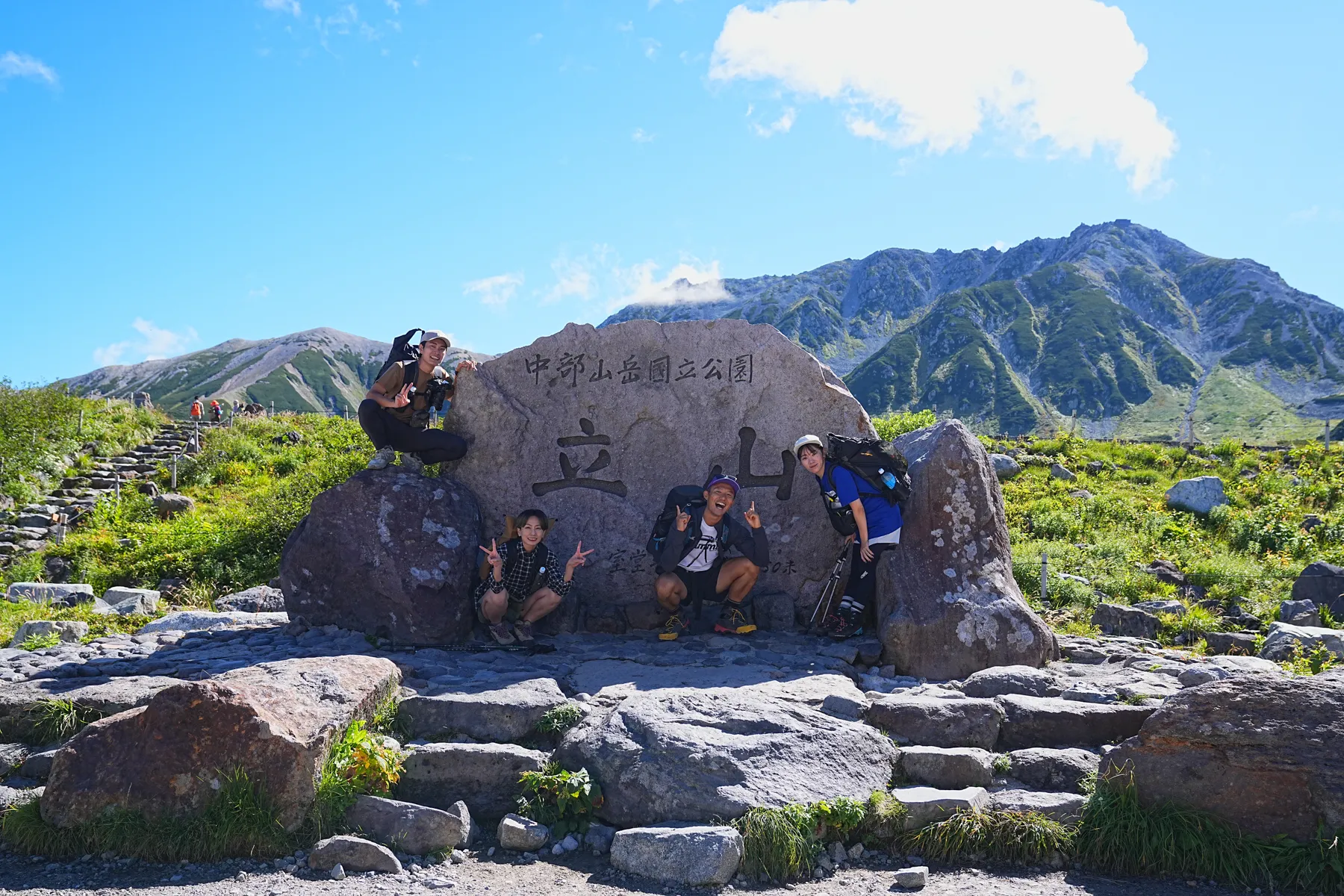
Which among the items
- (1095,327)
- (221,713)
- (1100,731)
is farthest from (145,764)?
(1095,327)

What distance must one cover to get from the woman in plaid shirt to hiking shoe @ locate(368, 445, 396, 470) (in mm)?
1765

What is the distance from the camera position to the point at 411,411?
1099 centimetres

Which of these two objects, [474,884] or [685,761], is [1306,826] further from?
[474,884]

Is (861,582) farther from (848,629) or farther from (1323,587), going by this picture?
(1323,587)

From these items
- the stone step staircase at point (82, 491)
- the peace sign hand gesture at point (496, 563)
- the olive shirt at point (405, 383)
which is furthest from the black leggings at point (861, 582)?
the stone step staircase at point (82, 491)

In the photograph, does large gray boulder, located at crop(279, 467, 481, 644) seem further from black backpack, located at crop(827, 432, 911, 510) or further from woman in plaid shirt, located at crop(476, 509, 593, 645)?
black backpack, located at crop(827, 432, 911, 510)

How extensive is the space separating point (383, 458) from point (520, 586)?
2428mm

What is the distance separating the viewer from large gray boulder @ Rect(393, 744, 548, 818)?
6.55 meters

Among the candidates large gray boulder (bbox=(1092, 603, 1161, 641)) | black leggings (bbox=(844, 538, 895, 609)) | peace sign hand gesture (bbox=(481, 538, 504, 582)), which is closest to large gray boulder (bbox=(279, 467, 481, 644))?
peace sign hand gesture (bbox=(481, 538, 504, 582))

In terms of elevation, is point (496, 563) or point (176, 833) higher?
point (496, 563)

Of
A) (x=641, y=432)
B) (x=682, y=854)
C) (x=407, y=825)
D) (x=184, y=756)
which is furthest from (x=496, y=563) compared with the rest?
(x=682, y=854)

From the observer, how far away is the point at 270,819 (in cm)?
589

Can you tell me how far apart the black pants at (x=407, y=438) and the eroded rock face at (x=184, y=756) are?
16.0ft

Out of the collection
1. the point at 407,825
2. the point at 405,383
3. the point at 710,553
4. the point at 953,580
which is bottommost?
the point at 407,825
